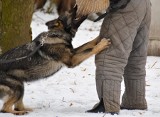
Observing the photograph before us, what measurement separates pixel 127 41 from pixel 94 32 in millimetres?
10210

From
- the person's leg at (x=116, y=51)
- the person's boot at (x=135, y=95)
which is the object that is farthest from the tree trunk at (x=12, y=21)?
the person's leg at (x=116, y=51)

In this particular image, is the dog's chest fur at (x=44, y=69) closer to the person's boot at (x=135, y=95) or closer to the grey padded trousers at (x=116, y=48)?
the grey padded trousers at (x=116, y=48)

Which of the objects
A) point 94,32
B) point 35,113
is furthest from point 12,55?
point 94,32

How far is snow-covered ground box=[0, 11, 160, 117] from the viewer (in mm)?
6246

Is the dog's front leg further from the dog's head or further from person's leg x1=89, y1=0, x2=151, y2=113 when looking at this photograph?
the dog's head

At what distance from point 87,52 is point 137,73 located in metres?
0.89

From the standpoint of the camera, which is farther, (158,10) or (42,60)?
(158,10)

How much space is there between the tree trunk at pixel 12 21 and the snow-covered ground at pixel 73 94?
1047 millimetres

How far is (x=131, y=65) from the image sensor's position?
6.52 m

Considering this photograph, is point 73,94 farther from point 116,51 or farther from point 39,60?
point 116,51

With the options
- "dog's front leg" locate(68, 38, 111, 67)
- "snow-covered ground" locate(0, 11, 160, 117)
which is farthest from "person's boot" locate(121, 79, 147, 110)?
"dog's front leg" locate(68, 38, 111, 67)

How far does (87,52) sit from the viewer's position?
6129mm

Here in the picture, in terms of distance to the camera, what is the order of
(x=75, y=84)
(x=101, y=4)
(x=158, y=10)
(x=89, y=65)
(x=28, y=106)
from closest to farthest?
(x=101, y=4) → (x=28, y=106) → (x=75, y=84) → (x=89, y=65) → (x=158, y=10)

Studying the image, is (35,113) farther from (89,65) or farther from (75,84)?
(89,65)
